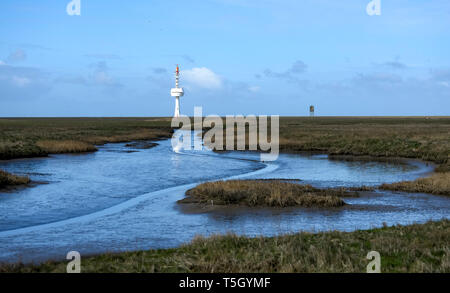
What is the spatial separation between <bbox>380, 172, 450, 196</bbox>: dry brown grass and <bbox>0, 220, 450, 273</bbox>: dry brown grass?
35.7 feet

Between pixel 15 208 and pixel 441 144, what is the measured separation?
37.0m

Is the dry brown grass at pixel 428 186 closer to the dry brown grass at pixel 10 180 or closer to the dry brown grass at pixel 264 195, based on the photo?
the dry brown grass at pixel 264 195

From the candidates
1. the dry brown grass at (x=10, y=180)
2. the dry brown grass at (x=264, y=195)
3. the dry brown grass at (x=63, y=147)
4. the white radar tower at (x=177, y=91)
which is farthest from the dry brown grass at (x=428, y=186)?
the white radar tower at (x=177, y=91)

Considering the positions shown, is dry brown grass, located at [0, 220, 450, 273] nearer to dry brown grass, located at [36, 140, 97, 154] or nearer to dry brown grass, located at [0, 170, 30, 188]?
dry brown grass, located at [0, 170, 30, 188]

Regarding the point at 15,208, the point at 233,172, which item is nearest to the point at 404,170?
the point at 233,172

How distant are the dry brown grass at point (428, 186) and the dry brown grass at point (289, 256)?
35.7 feet

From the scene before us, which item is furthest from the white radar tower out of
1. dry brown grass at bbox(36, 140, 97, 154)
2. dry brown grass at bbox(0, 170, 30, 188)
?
dry brown grass at bbox(0, 170, 30, 188)

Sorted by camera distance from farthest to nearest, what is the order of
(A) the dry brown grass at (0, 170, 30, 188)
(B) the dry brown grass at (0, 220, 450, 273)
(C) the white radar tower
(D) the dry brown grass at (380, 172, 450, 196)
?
(C) the white radar tower < (A) the dry brown grass at (0, 170, 30, 188) < (D) the dry brown grass at (380, 172, 450, 196) < (B) the dry brown grass at (0, 220, 450, 273)

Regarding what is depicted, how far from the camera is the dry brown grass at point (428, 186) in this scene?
2214cm

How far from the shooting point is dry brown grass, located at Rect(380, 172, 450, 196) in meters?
22.1

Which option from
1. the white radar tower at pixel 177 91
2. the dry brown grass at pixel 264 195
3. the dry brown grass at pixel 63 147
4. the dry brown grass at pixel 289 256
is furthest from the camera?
the white radar tower at pixel 177 91

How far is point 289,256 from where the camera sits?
10180 mm

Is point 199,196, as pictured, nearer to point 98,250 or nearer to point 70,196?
point 70,196

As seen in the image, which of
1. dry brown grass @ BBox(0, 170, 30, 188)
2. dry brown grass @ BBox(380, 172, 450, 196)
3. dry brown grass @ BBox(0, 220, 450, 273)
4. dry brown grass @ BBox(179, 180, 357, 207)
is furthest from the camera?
dry brown grass @ BBox(0, 170, 30, 188)
